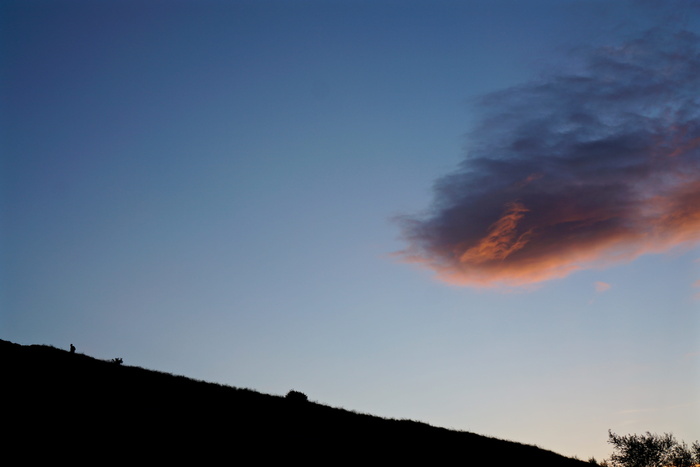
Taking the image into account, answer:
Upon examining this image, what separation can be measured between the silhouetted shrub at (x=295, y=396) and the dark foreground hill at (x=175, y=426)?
2.95 ft

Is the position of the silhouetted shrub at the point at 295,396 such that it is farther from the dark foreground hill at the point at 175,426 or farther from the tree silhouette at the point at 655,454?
the tree silhouette at the point at 655,454

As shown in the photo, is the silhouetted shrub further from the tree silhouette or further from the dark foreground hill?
the tree silhouette

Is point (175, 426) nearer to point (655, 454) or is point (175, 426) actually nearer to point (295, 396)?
point (295, 396)

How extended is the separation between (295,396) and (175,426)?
21226mm

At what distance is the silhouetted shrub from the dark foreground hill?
2.95 ft

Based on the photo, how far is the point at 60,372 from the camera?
3816 centimetres

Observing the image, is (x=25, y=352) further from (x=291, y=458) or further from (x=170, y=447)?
(x=291, y=458)

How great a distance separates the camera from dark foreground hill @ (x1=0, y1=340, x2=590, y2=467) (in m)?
27.0

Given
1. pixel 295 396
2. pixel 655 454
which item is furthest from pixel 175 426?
pixel 655 454

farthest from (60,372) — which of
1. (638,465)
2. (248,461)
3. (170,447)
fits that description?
(638,465)

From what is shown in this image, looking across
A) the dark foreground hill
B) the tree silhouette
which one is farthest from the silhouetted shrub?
the tree silhouette

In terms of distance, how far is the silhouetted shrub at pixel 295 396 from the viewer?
52.1 meters

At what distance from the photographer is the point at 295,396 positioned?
52.9 meters

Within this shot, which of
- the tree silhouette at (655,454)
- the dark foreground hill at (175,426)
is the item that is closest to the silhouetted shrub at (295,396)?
the dark foreground hill at (175,426)
